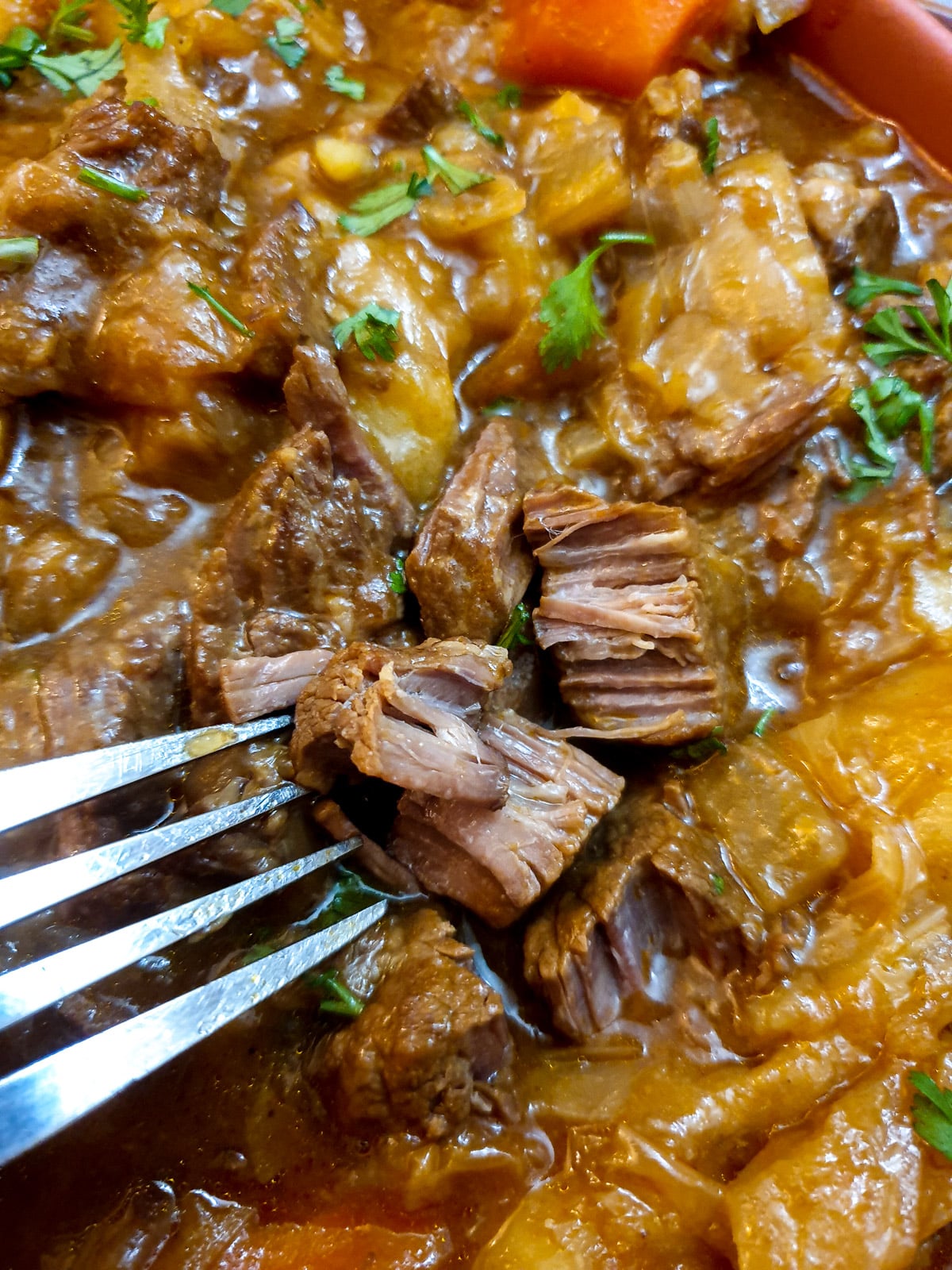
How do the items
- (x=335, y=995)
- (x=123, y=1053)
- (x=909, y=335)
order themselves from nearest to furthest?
(x=123, y=1053)
(x=335, y=995)
(x=909, y=335)

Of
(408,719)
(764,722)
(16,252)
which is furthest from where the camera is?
(764,722)

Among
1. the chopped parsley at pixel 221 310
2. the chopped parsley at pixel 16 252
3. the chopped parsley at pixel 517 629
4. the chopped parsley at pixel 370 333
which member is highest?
the chopped parsley at pixel 16 252

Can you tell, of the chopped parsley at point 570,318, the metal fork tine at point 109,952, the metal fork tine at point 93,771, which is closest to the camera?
the metal fork tine at point 109,952

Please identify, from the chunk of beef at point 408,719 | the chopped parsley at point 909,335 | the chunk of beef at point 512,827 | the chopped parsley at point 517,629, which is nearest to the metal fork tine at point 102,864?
the chunk of beef at point 408,719

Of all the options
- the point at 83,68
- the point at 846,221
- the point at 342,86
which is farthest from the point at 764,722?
the point at 83,68

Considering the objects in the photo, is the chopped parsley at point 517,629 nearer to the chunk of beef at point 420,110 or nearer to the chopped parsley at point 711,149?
the chopped parsley at point 711,149

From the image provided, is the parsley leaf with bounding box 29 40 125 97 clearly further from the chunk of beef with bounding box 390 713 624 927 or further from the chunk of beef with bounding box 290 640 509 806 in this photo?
the chunk of beef with bounding box 390 713 624 927

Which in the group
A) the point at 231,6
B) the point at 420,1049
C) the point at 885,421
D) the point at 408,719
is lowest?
the point at 420,1049

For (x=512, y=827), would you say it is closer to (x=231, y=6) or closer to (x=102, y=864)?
(x=102, y=864)

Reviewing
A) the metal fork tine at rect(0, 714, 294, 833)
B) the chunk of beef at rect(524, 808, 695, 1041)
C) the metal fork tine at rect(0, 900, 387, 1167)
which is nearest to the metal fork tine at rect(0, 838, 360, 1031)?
the metal fork tine at rect(0, 900, 387, 1167)
